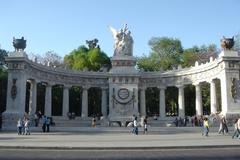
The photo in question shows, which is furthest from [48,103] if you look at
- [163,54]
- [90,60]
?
[163,54]

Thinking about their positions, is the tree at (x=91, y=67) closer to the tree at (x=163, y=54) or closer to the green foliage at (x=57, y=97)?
the green foliage at (x=57, y=97)

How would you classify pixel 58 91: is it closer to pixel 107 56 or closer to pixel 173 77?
pixel 107 56

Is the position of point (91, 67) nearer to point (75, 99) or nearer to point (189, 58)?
point (75, 99)

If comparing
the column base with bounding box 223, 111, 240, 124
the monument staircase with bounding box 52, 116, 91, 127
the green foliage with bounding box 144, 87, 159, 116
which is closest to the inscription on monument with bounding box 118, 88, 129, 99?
the monument staircase with bounding box 52, 116, 91, 127

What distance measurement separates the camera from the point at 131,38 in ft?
207

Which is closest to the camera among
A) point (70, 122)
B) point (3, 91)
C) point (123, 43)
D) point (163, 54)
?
point (70, 122)

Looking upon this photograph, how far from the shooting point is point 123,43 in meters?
62.4

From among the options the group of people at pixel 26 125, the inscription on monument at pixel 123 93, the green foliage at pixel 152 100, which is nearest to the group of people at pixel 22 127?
the group of people at pixel 26 125

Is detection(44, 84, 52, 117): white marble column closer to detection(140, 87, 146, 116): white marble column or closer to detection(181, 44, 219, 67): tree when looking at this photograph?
detection(140, 87, 146, 116): white marble column

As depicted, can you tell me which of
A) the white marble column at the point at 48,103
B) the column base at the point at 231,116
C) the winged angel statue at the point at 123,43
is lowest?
the column base at the point at 231,116

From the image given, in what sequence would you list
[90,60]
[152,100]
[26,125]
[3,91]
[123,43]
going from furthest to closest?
[152,100]
[90,60]
[3,91]
[123,43]
[26,125]

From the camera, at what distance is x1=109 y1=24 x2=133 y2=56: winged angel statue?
205ft

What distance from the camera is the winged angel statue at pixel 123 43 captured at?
62.4 metres

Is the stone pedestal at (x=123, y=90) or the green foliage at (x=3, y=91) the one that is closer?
the stone pedestal at (x=123, y=90)
